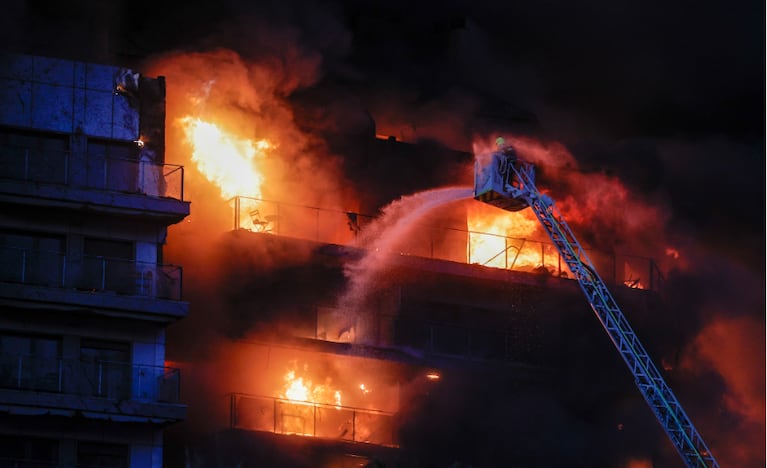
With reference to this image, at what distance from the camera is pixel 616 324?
72.9 meters

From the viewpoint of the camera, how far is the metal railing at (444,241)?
72188 mm

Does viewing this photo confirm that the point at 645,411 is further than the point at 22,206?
Yes

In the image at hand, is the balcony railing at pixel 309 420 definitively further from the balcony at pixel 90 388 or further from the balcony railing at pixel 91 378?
the balcony at pixel 90 388

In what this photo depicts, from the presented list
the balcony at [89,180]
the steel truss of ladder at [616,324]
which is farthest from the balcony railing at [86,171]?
the steel truss of ladder at [616,324]

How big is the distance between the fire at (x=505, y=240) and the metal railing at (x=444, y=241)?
0.12 ft

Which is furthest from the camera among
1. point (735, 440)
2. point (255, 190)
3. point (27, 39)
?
point (735, 440)

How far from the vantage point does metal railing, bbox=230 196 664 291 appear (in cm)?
7219

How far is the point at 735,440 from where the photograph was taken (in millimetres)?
79188

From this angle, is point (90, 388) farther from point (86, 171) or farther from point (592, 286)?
point (592, 286)

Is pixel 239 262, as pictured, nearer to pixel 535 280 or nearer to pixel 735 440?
pixel 535 280

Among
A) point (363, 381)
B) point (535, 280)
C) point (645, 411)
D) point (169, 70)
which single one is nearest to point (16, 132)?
point (169, 70)

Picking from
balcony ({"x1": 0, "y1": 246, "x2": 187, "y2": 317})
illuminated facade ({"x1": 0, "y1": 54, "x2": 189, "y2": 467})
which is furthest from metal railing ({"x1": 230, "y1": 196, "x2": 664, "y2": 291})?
balcony ({"x1": 0, "y1": 246, "x2": 187, "y2": 317})

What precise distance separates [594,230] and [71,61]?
23.2 meters

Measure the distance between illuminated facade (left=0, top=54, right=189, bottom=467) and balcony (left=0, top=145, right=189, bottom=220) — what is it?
1.2 inches
